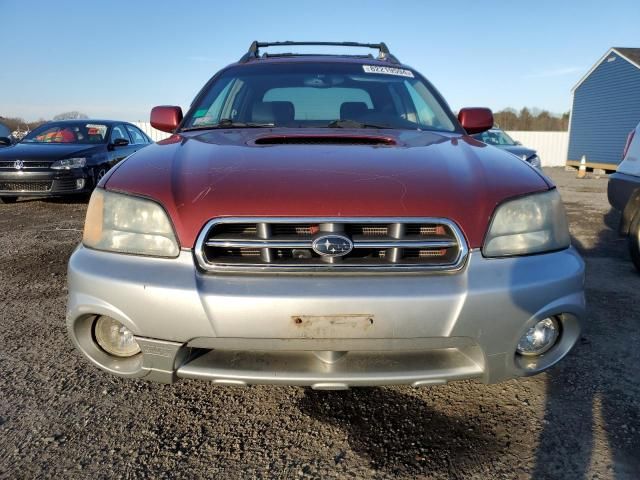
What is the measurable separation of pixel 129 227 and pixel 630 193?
4383 mm

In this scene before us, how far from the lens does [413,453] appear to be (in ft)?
5.83

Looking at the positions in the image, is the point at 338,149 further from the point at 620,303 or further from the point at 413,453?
the point at 620,303

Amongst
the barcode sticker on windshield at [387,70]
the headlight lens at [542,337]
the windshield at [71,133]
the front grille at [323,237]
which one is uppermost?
the barcode sticker on windshield at [387,70]

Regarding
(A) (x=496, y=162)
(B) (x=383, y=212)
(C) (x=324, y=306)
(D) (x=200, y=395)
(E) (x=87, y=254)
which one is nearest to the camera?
(C) (x=324, y=306)

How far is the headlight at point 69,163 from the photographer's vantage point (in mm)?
7402

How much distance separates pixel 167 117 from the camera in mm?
2926

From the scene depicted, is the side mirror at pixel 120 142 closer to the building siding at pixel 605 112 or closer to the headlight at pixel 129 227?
the headlight at pixel 129 227

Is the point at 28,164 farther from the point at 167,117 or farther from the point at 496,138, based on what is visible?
the point at 496,138

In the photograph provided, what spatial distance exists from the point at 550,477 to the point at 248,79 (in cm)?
270

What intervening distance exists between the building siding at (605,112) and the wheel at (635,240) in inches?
696

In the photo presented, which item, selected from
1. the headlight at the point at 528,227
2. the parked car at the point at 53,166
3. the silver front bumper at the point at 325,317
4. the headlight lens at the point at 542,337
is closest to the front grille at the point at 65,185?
the parked car at the point at 53,166

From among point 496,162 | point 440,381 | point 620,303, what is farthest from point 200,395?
point 620,303

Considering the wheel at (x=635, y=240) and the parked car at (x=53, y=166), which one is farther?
the parked car at (x=53, y=166)

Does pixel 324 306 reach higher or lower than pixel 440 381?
higher
